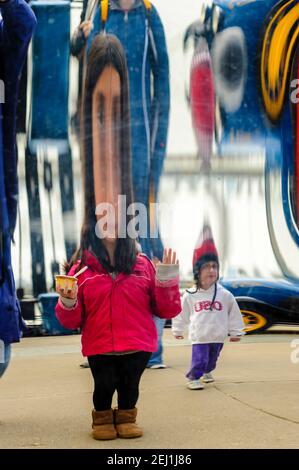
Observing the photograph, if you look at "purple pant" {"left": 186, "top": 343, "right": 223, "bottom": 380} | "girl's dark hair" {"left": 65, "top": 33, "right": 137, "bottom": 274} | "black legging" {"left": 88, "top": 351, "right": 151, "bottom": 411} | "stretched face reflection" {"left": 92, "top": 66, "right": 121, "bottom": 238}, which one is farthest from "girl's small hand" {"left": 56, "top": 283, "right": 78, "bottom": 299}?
"stretched face reflection" {"left": 92, "top": 66, "right": 121, "bottom": 238}

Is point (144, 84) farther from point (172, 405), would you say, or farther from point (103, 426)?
point (103, 426)

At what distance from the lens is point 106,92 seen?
8219mm

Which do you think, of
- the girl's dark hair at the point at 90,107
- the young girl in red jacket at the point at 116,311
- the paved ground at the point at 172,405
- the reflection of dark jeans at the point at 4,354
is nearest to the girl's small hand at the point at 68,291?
the young girl in red jacket at the point at 116,311

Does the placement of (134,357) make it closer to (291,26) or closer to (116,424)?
(116,424)

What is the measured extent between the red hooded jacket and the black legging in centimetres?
6

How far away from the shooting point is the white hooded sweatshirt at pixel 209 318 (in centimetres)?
588

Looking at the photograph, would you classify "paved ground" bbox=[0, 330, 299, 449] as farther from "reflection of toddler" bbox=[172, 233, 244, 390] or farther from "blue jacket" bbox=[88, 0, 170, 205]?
"blue jacket" bbox=[88, 0, 170, 205]

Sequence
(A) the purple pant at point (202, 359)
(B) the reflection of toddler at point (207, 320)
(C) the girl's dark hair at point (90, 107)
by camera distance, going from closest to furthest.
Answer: (A) the purple pant at point (202, 359) → (B) the reflection of toddler at point (207, 320) → (C) the girl's dark hair at point (90, 107)

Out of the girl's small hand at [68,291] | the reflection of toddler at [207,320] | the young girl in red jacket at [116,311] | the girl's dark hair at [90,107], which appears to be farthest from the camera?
the girl's dark hair at [90,107]

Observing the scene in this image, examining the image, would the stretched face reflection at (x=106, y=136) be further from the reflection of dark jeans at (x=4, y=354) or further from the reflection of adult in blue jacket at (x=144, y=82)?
the reflection of dark jeans at (x=4, y=354)

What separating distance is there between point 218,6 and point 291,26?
776mm

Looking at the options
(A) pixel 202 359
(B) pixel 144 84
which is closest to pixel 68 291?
(A) pixel 202 359

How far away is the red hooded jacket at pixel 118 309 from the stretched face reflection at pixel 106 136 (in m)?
3.84

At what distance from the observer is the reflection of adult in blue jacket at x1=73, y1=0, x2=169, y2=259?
8.16 m
